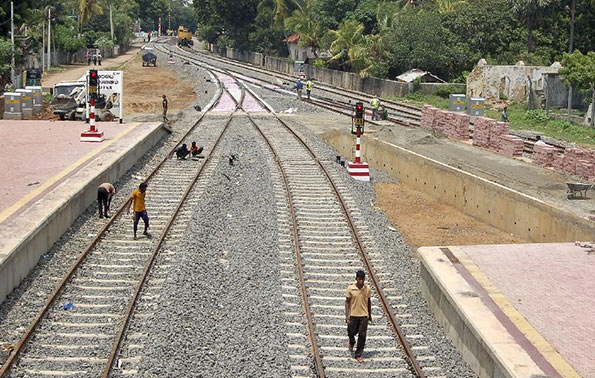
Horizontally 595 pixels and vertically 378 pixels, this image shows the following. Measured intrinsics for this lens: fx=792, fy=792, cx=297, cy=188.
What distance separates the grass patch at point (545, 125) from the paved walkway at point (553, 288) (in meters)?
21.4

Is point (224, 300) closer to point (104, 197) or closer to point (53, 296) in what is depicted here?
point (53, 296)

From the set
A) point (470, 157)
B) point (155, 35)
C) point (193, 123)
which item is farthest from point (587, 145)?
point (155, 35)

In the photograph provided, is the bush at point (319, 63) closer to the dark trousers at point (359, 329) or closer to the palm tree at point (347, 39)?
the palm tree at point (347, 39)

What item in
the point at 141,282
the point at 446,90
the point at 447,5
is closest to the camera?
the point at 141,282

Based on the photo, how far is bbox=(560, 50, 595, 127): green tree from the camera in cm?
3906

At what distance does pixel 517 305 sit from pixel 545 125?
1245 inches

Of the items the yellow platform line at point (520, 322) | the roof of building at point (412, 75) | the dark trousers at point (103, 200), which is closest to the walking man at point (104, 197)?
the dark trousers at point (103, 200)

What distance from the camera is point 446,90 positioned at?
5712cm

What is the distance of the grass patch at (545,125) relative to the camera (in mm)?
38000

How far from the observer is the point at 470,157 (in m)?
31.2

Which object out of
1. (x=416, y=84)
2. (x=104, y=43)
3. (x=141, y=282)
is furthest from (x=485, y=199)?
(x=104, y=43)

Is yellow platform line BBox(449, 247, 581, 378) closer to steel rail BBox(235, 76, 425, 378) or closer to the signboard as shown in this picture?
steel rail BBox(235, 76, 425, 378)

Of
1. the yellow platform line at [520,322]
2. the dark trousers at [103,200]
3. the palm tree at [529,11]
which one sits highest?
the palm tree at [529,11]

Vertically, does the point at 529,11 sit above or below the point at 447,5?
below
